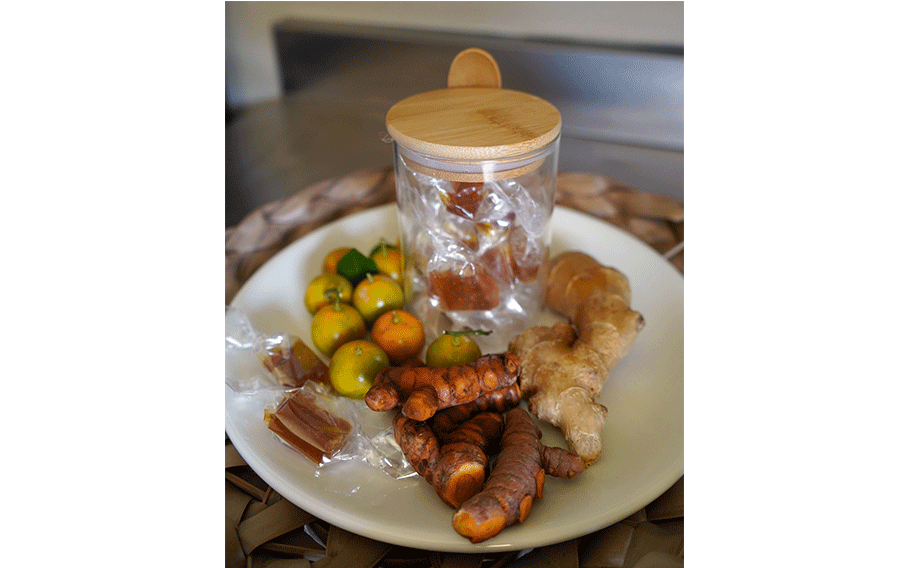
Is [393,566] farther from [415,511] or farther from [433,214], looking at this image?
[433,214]

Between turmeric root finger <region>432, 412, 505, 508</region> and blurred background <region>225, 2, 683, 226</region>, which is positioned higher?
blurred background <region>225, 2, 683, 226</region>

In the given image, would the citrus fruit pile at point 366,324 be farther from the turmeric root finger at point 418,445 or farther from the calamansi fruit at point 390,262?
the turmeric root finger at point 418,445

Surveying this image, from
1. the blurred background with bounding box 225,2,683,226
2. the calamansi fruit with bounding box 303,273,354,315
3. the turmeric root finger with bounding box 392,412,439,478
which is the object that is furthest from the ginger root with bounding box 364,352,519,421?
the blurred background with bounding box 225,2,683,226

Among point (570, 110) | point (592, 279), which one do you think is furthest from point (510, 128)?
point (570, 110)

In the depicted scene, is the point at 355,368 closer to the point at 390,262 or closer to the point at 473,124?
the point at 390,262

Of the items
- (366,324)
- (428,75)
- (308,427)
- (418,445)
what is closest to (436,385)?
(418,445)

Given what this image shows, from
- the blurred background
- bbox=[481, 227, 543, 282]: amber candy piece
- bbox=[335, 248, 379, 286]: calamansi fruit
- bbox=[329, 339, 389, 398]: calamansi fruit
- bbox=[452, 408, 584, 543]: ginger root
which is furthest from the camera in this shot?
the blurred background

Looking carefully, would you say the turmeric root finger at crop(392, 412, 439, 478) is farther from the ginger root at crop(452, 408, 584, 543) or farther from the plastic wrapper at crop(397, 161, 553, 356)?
the plastic wrapper at crop(397, 161, 553, 356)
